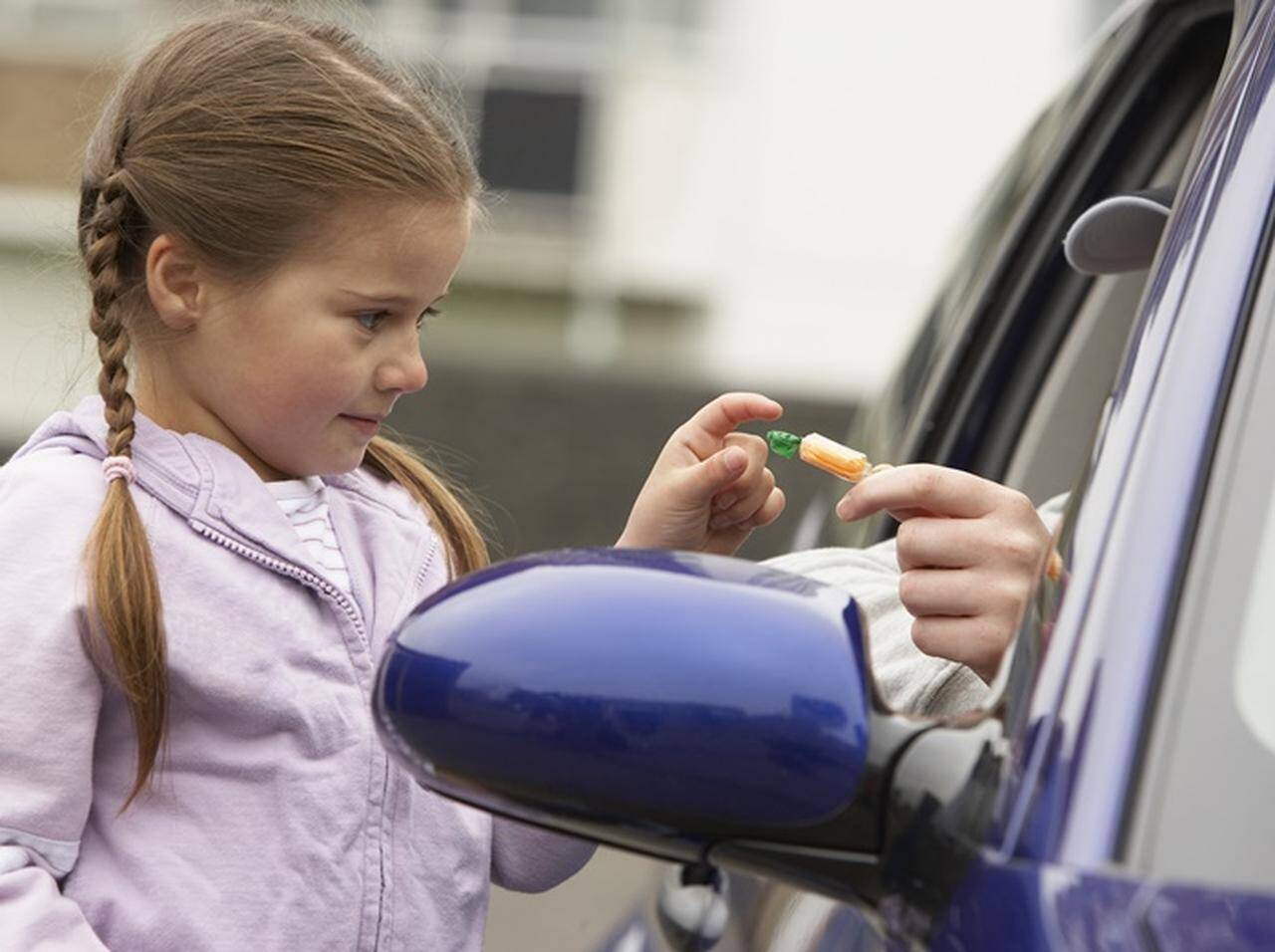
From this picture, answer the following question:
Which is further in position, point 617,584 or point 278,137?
point 278,137

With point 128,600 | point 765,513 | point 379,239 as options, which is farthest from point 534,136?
point 128,600

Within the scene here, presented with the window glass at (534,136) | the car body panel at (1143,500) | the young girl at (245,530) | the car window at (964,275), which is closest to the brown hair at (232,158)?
the young girl at (245,530)

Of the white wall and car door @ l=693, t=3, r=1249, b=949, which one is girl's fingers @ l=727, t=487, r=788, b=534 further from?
the white wall

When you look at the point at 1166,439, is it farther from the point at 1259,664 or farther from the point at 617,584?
the point at 617,584

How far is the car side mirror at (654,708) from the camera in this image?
1441 millimetres

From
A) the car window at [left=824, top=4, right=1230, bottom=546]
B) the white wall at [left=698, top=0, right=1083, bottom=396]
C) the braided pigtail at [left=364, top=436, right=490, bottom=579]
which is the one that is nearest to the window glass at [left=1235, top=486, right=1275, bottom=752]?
the braided pigtail at [left=364, top=436, right=490, bottom=579]

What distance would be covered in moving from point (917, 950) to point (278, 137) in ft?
3.31

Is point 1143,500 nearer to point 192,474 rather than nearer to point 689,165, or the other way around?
point 192,474

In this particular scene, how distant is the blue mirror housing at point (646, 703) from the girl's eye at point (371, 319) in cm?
56

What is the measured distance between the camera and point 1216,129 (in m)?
1.75

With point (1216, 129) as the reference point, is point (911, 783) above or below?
below

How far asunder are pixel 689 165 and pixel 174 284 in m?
11.9

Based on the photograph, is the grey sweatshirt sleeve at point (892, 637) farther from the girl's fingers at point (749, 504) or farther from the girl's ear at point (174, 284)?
the girl's ear at point (174, 284)

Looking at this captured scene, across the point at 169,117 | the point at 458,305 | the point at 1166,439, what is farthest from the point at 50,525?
the point at 458,305
